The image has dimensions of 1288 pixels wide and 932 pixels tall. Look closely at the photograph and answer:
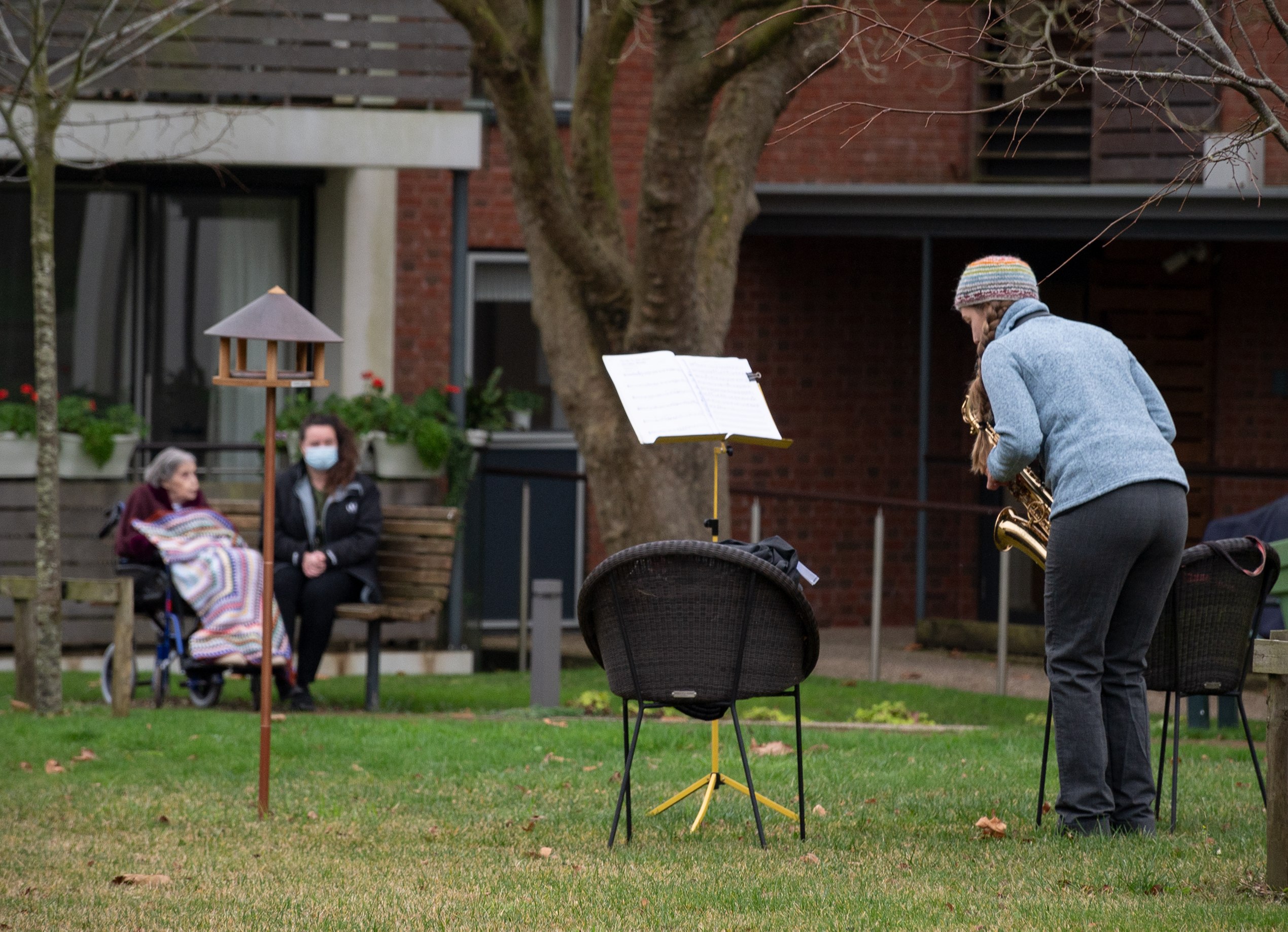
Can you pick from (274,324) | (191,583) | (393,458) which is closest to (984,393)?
(274,324)

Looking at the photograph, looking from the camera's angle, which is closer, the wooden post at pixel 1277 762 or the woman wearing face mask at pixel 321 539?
the wooden post at pixel 1277 762

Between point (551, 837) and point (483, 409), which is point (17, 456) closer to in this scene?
point (483, 409)

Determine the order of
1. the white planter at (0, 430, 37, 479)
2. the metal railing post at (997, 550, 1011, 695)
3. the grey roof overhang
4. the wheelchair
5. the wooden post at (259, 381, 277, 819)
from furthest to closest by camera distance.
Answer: the grey roof overhang → the white planter at (0, 430, 37, 479) → the metal railing post at (997, 550, 1011, 695) → the wheelchair → the wooden post at (259, 381, 277, 819)

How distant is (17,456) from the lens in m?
10.2

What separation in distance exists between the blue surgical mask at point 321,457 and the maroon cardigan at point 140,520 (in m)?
0.82

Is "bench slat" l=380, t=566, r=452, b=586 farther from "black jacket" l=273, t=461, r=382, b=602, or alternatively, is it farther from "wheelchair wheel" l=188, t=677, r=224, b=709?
"wheelchair wheel" l=188, t=677, r=224, b=709

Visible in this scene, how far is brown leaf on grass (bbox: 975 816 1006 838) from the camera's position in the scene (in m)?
4.85

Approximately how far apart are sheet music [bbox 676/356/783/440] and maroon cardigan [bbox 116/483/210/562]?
433cm

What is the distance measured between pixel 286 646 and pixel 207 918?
453 cm

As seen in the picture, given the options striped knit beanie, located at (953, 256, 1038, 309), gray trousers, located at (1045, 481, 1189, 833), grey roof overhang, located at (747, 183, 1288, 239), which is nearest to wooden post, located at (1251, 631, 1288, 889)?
gray trousers, located at (1045, 481, 1189, 833)

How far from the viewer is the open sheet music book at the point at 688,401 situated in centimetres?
485

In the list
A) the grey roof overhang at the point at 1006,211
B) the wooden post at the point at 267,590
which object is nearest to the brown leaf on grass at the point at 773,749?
the wooden post at the point at 267,590

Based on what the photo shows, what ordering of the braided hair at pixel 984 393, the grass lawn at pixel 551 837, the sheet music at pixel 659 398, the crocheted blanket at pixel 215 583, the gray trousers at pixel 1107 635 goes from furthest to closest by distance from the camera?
1. the crocheted blanket at pixel 215 583
2. the braided hair at pixel 984 393
3. the sheet music at pixel 659 398
4. the gray trousers at pixel 1107 635
5. the grass lawn at pixel 551 837

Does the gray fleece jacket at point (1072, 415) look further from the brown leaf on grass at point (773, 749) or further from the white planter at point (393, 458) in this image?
the white planter at point (393, 458)
